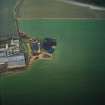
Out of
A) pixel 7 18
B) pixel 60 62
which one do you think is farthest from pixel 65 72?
pixel 7 18

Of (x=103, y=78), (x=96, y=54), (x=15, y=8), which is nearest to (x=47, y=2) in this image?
(x=15, y=8)

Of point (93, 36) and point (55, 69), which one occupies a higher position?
point (93, 36)

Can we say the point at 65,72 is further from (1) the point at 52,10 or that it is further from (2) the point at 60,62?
(1) the point at 52,10

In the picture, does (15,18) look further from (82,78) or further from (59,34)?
(82,78)

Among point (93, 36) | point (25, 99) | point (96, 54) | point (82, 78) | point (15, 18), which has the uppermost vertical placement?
point (15, 18)

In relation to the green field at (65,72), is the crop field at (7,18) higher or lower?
higher

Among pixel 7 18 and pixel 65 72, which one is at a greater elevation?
pixel 7 18
